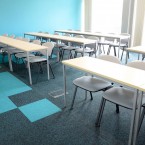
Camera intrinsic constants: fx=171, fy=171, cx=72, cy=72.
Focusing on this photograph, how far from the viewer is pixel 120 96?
2020 millimetres

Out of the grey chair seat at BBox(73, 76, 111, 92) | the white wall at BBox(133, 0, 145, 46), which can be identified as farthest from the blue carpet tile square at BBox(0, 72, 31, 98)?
the white wall at BBox(133, 0, 145, 46)

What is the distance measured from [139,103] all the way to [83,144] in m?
0.80

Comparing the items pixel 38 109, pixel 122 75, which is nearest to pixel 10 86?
pixel 38 109

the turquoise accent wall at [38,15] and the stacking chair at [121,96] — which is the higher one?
the turquoise accent wall at [38,15]

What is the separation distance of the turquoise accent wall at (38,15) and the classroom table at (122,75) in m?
4.83

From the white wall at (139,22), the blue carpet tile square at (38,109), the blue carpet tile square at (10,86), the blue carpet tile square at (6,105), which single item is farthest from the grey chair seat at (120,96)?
the white wall at (139,22)

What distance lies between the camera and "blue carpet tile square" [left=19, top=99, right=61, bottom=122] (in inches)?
98.2

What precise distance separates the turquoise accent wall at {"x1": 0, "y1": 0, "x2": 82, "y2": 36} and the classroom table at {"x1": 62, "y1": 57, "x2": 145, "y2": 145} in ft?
15.9

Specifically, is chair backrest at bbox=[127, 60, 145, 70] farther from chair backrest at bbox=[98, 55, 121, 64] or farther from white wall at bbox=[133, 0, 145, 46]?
white wall at bbox=[133, 0, 145, 46]

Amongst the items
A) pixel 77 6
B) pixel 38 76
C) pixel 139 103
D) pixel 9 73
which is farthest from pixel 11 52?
pixel 77 6

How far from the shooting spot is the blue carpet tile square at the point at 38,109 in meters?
2.49

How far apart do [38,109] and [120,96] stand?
51.7 inches

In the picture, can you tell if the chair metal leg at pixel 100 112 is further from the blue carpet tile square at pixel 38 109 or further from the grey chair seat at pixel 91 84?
the blue carpet tile square at pixel 38 109

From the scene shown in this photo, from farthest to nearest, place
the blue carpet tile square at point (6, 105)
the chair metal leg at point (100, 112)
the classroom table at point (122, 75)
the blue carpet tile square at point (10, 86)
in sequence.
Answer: the blue carpet tile square at point (10, 86)
the blue carpet tile square at point (6, 105)
the chair metal leg at point (100, 112)
the classroom table at point (122, 75)
